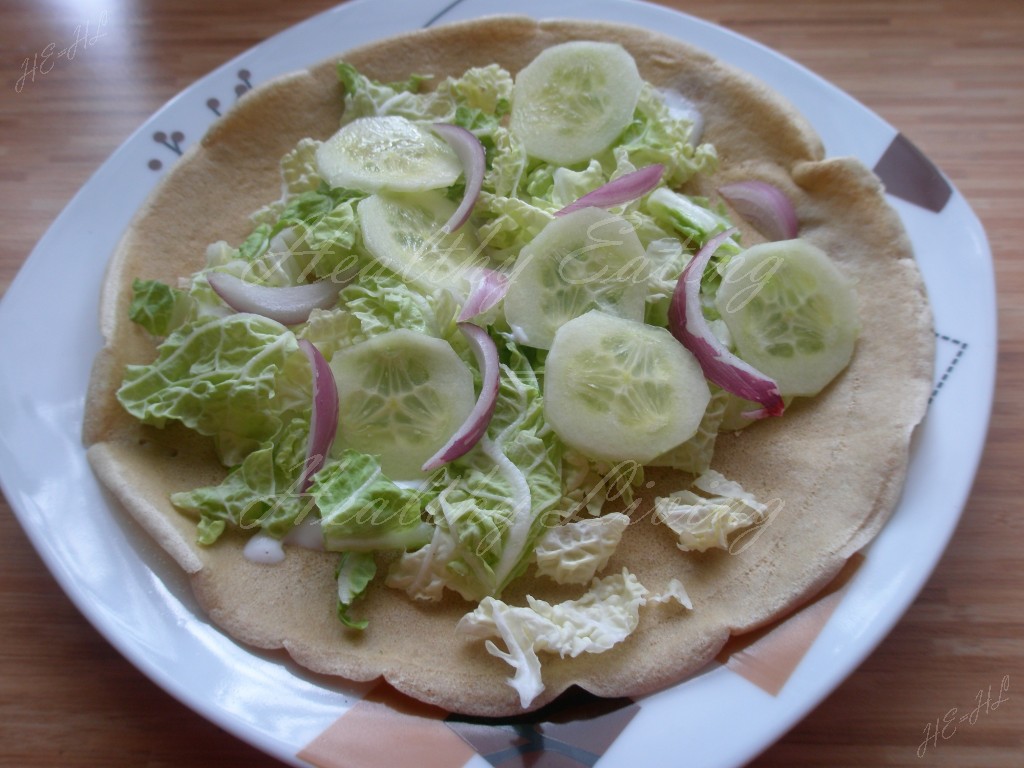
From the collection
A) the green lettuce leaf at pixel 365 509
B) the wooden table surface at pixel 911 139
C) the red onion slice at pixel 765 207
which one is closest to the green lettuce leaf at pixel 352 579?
the green lettuce leaf at pixel 365 509

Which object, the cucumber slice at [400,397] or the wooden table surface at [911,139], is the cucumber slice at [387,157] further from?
the wooden table surface at [911,139]

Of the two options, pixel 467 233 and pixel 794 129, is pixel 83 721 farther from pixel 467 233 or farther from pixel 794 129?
pixel 794 129

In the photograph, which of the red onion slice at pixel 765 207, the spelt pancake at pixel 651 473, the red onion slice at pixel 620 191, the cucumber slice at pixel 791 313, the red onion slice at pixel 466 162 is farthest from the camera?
the red onion slice at pixel 765 207

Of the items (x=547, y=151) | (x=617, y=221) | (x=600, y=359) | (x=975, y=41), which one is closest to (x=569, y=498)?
(x=600, y=359)

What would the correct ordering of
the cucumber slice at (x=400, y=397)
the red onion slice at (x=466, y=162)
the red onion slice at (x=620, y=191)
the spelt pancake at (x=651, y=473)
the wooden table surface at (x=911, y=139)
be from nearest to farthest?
the spelt pancake at (x=651, y=473) → the wooden table surface at (x=911, y=139) → the cucumber slice at (x=400, y=397) → the red onion slice at (x=620, y=191) → the red onion slice at (x=466, y=162)

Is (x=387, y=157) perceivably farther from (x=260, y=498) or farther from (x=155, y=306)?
(x=260, y=498)

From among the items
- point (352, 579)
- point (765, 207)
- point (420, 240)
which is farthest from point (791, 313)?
point (352, 579)
